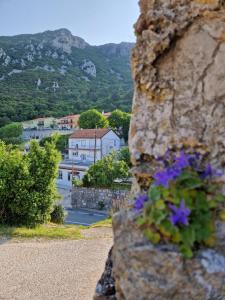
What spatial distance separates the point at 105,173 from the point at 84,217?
472 cm

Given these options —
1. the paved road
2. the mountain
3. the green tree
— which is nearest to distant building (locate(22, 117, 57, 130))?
the mountain

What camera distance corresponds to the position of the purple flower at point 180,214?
2.45m

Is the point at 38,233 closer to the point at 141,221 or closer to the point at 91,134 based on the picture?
the point at 141,221

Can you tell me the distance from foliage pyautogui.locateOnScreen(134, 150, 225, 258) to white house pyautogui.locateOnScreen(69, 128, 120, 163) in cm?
4110

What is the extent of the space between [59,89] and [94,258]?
98024 millimetres

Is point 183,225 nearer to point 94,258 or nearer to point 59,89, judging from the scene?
point 94,258

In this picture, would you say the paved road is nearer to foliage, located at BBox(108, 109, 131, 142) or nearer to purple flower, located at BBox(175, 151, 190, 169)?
purple flower, located at BBox(175, 151, 190, 169)

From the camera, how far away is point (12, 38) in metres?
173

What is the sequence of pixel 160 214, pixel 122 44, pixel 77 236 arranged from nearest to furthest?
1. pixel 160 214
2. pixel 77 236
3. pixel 122 44

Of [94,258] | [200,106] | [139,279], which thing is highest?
[200,106]

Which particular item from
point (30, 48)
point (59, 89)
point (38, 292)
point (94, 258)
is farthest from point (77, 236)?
point (30, 48)

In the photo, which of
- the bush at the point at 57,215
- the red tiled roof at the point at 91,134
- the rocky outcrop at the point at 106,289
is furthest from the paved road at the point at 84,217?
the rocky outcrop at the point at 106,289

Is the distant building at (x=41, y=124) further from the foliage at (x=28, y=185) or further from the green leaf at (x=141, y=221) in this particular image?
the green leaf at (x=141, y=221)

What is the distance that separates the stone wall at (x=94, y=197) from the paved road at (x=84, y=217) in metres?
0.73
